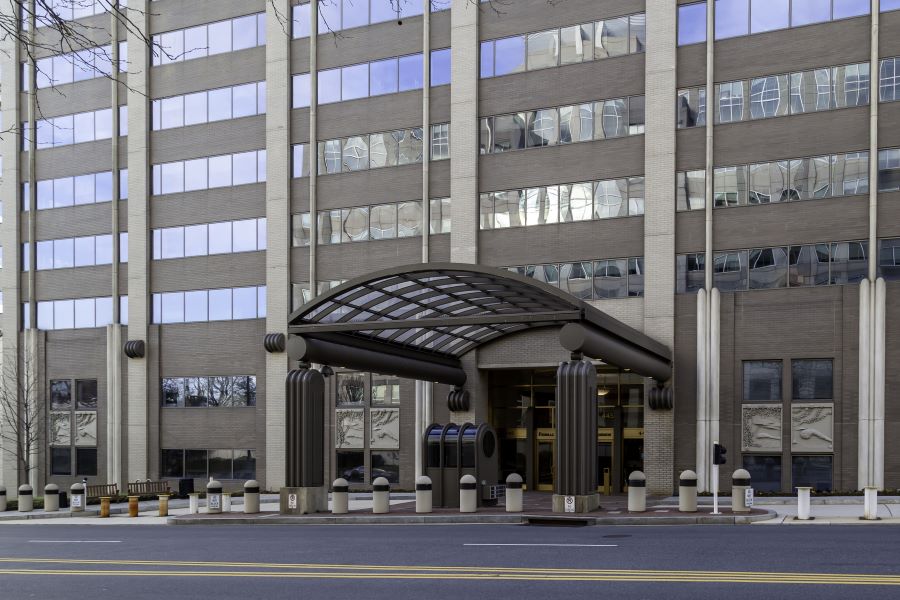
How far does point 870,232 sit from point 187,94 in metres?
28.1

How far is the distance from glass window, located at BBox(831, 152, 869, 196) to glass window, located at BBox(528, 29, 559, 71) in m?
10.2

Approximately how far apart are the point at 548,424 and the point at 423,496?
11.7 meters

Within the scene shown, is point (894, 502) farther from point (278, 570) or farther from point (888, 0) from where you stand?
point (278, 570)

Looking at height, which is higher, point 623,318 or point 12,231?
point 12,231

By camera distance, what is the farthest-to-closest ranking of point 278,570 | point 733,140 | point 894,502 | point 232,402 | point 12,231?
1. point 12,231
2. point 232,402
3. point 733,140
4. point 894,502
5. point 278,570

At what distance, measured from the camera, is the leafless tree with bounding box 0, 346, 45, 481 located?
151 feet

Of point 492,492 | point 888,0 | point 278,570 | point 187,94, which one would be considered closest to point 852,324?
point 888,0

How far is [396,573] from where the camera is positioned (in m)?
14.0

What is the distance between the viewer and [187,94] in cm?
4369

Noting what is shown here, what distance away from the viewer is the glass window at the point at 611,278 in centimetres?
3447

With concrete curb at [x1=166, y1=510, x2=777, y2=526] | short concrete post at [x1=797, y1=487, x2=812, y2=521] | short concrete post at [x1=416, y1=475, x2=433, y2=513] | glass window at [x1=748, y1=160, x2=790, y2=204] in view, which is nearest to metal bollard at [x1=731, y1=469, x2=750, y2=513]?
concrete curb at [x1=166, y1=510, x2=777, y2=526]

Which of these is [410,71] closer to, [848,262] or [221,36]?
[221,36]

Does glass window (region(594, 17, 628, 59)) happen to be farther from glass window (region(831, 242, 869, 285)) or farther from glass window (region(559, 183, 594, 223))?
glass window (region(831, 242, 869, 285))

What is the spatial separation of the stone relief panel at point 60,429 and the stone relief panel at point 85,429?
0.54 meters
